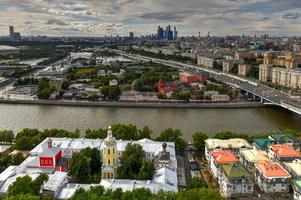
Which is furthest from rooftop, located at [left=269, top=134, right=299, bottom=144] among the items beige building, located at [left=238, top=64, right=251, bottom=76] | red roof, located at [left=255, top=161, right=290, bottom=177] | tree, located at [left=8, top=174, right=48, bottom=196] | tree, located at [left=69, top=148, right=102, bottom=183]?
beige building, located at [left=238, top=64, right=251, bottom=76]

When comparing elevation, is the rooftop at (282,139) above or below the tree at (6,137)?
above

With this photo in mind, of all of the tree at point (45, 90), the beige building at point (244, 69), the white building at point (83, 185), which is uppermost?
the beige building at point (244, 69)

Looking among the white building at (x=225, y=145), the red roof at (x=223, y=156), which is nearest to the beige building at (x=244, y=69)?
the white building at (x=225, y=145)

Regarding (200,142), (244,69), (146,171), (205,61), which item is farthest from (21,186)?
(205,61)

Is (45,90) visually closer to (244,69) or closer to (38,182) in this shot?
(38,182)

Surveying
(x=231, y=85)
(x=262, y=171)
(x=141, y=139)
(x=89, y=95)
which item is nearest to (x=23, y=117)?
(x=89, y=95)

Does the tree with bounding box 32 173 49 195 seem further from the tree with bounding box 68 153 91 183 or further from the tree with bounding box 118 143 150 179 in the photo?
the tree with bounding box 118 143 150 179

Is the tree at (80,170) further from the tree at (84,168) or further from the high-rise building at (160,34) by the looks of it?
the high-rise building at (160,34)

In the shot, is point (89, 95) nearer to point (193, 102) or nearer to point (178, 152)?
point (193, 102)
